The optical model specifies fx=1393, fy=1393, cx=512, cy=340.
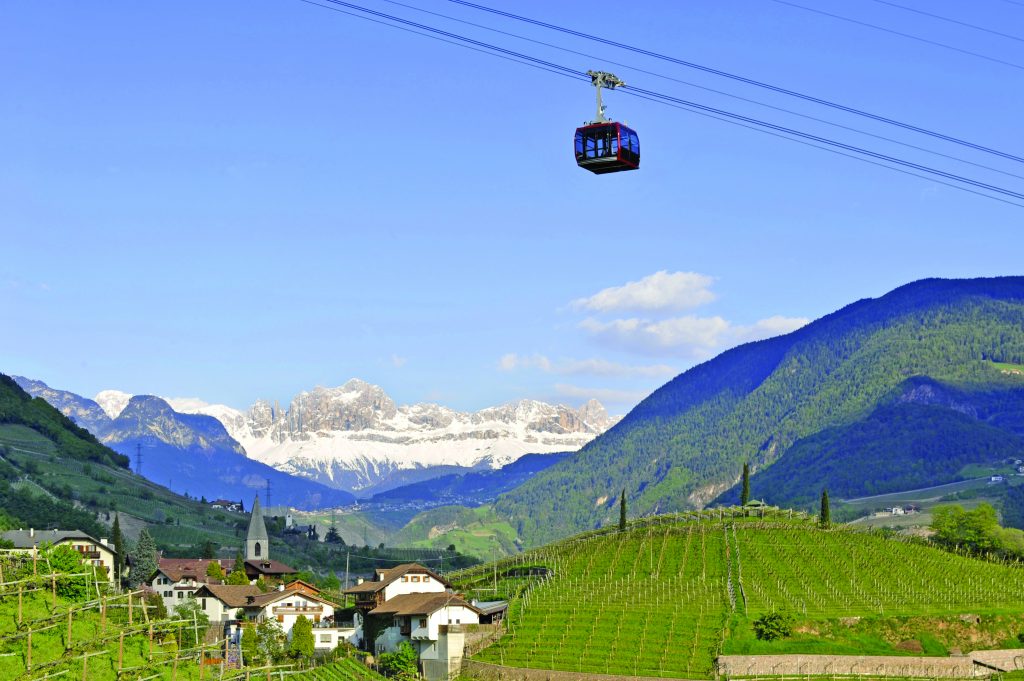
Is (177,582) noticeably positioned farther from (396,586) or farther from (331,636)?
(396,586)

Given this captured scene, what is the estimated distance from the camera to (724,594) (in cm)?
13462

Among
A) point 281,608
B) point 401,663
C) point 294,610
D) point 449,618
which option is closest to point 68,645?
point 401,663

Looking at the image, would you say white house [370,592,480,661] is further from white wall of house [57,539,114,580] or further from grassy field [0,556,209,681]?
white wall of house [57,539,114,580]

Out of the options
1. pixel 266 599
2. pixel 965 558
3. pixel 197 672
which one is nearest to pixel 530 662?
pixel 197 672

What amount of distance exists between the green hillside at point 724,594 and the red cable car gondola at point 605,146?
164 feet

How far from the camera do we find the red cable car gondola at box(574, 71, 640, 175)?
77625 millimetres

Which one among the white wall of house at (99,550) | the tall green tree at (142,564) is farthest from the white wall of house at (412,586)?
the white wall of house at (99,550)

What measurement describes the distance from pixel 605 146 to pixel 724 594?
68.6m

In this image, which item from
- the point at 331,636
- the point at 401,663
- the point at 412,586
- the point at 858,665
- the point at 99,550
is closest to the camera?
the point at 858,665

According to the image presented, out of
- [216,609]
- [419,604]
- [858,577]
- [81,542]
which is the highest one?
[81,542]

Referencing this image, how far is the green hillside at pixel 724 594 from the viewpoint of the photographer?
119000mm

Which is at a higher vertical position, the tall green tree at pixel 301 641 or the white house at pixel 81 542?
the white house at pixel 81 542

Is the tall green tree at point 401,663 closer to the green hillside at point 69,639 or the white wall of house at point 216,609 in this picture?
the green hillside at point 69,639

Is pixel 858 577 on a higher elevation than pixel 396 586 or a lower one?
higher
